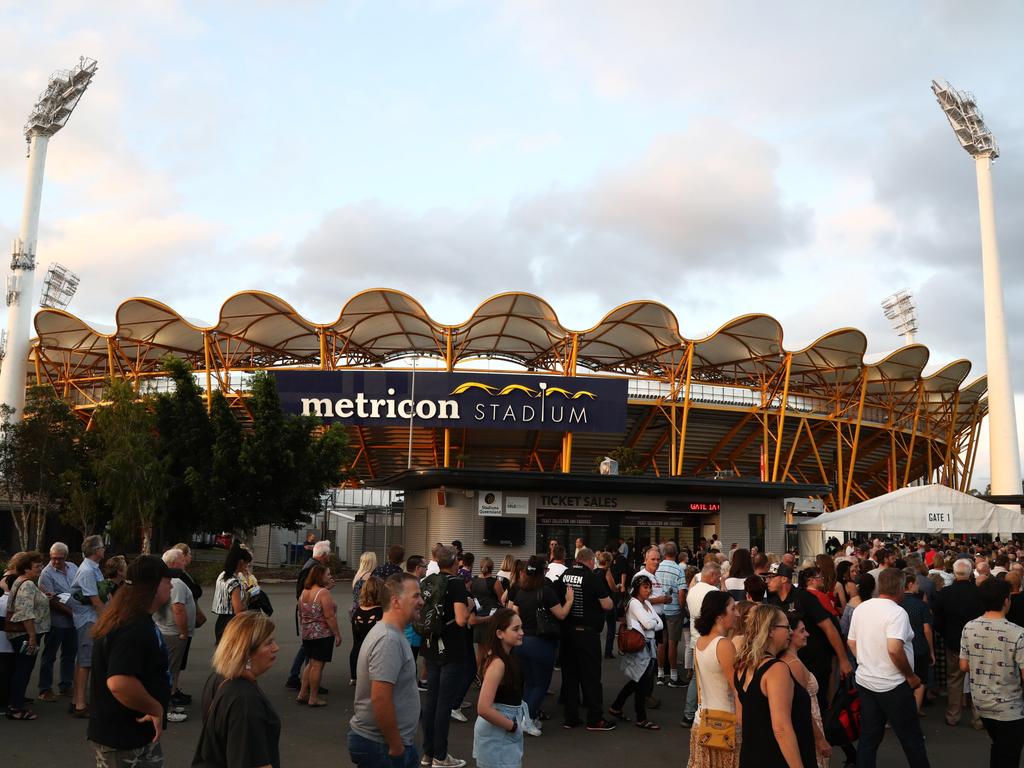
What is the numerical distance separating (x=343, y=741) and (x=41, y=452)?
23.8m

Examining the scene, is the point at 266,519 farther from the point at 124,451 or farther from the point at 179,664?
the point at 179,664

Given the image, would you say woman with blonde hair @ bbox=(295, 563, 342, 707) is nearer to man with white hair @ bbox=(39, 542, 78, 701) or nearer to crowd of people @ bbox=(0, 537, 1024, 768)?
crowd of people @ bbox=(0, 537, 1024, 768)

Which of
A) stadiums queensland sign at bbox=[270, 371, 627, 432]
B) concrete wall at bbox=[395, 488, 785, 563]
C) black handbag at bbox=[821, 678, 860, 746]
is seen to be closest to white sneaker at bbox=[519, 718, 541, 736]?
black handbag at bbox=[821, 678, 860, 746]

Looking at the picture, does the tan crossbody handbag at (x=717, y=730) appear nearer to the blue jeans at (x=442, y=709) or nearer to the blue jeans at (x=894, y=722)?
the blue jeans at (x=894, y=722)

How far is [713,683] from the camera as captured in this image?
5309mm

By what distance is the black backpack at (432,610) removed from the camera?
6.84m

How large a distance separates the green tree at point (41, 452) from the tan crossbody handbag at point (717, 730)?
1046 inches

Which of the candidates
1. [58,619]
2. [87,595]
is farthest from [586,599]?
[58,619]

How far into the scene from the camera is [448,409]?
3478cm

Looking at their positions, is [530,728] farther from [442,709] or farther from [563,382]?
[563,382]

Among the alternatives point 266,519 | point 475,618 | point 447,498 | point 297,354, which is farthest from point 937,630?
point 297,354

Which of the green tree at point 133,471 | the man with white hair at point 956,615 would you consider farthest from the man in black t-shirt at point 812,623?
the green tree at point 133,471

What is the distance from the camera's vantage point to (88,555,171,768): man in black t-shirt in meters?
3.93

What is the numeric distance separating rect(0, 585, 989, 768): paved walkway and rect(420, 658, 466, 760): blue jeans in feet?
1.61
